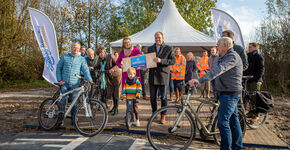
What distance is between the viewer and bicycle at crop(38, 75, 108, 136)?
3977 millimetres

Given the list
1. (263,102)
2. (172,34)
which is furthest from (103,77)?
(172,34)

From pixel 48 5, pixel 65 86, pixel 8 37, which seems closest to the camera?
pixel 65 86

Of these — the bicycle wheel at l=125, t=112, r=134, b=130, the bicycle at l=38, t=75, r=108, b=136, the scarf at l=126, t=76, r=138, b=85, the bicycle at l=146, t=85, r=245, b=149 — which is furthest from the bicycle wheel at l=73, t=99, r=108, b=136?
the bicycle at l=146, t=85, r=245, b=149

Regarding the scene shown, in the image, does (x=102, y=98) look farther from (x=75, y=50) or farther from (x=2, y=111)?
(x=2, y=111)

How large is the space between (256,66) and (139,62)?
106 inches

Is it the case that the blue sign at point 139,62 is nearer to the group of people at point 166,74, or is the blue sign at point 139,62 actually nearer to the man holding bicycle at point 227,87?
the group of people at point 166,74

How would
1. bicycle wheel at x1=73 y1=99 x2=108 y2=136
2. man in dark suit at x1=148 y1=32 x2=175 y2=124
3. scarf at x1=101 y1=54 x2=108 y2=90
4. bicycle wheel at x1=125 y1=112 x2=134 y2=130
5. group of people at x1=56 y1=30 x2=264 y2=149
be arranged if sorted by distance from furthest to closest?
scarf at x1=101 y1=54 x2=108 y2=90
man in dark suit at x1=148 y1=32 x2=175 y2=124
bicycle wheel at x1=125 y1=112 x2=134 y2=130
bicycle wheel at x1=73 y1=99 x2=108 y2=136
group of people at x1=56 y1=30 x2=264 y2=149

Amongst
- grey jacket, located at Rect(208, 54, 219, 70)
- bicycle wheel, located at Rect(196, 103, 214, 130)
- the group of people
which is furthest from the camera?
grey jacket, located at Rect(208, 54, 219, 70)

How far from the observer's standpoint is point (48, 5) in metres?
19.0

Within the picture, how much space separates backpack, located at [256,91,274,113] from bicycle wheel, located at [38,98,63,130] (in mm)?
4246

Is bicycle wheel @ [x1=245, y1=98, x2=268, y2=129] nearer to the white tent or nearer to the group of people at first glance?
the group of people

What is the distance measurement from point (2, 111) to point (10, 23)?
37.1 feet

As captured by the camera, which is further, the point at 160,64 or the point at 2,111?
the point at 2,111

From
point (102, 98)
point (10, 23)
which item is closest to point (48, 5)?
A: point (10, 23)
